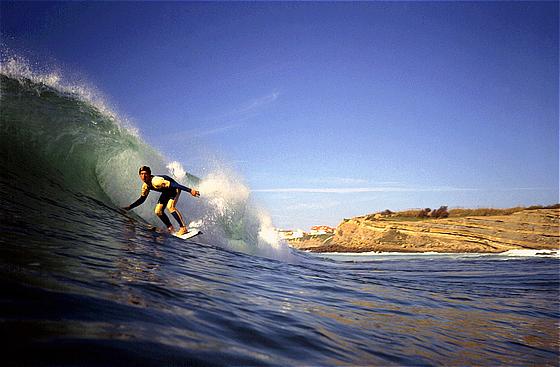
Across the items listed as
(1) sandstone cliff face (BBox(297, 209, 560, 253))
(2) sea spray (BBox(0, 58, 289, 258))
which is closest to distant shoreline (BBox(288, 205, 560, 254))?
(1) sandstone cliff face (BBox(297, 209, 560, 253))

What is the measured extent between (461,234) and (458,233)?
321 mm

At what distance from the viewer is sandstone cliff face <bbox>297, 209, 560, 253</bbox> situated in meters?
27.9

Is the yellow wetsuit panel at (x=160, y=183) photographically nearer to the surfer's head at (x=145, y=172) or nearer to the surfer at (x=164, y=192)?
the surfer at (x=164, y=192)

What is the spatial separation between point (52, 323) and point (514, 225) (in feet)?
112

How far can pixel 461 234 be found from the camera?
31.2 meters

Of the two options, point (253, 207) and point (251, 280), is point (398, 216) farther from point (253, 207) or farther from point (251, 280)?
point (251, 280)

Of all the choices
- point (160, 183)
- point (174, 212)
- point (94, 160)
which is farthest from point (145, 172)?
point (94, 160)

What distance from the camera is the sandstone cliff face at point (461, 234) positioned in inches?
1100

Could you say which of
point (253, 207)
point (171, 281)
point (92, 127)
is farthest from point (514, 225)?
point (171, 281)

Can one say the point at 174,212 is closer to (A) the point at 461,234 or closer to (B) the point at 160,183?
(B) the point at 160,183

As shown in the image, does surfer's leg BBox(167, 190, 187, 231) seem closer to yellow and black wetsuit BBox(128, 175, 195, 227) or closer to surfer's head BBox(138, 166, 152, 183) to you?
yellow and black wetsuit BBox(128, 175, 195, 227)

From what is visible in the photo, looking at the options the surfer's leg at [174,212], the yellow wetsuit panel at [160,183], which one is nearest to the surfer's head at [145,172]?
the yellow wetsuit panel at [160,183]

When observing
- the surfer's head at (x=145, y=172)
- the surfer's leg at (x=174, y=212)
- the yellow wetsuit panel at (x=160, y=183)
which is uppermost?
the surfer's head at (x=145, y=172)

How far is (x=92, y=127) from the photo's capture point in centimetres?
1052
